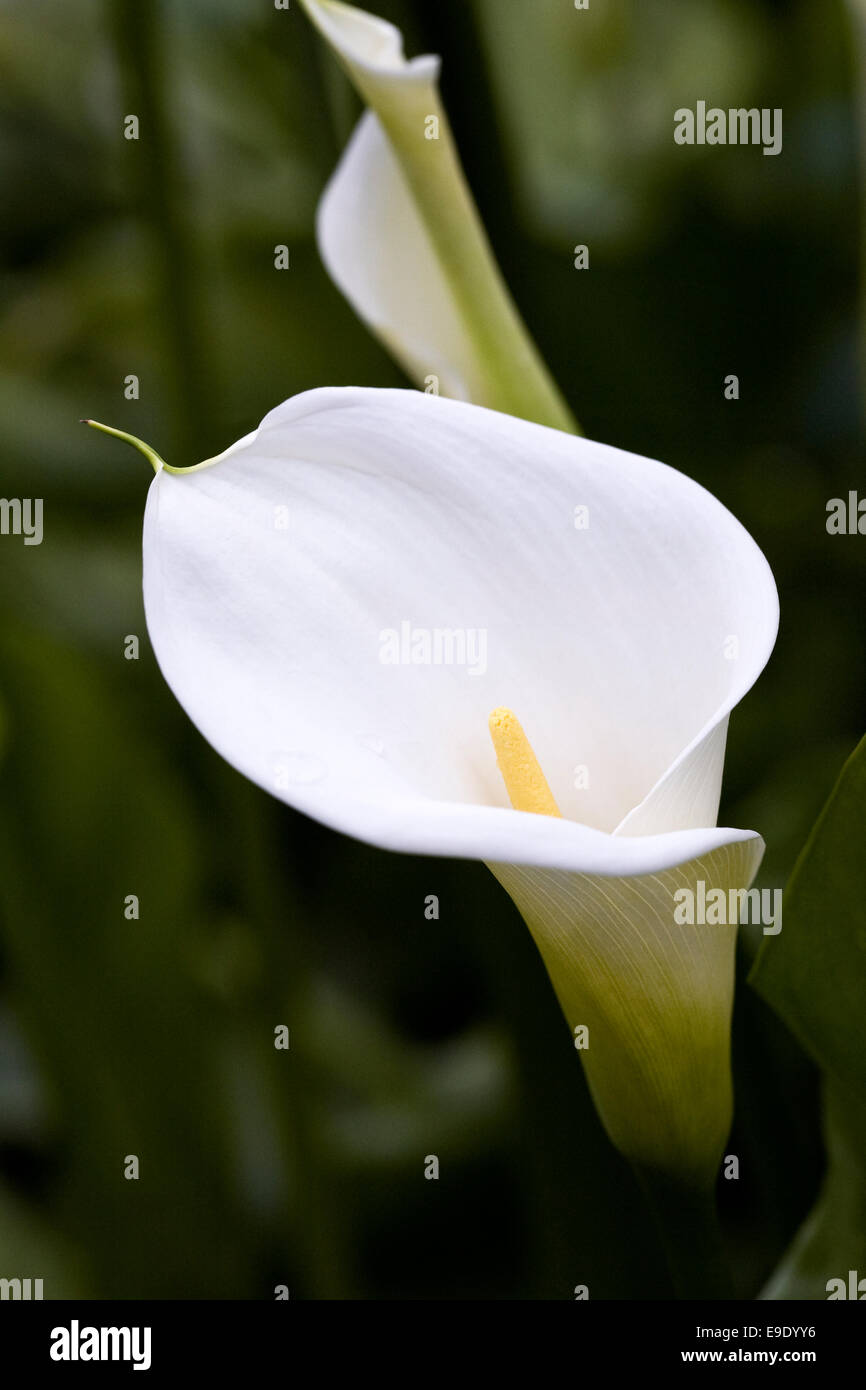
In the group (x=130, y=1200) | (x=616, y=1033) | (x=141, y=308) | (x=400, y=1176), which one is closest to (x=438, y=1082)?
(x=400, y=1176)

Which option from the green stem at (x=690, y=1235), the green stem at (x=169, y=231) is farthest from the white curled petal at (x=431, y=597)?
the green stem at (x=169, y=231)

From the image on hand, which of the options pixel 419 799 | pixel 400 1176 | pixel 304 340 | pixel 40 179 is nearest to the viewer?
pixel 419 799

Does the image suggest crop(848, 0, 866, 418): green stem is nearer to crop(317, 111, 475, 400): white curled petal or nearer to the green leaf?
crop(317, 111, 475, 400): white curled petal

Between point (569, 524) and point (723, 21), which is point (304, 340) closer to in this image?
point (723, 21)

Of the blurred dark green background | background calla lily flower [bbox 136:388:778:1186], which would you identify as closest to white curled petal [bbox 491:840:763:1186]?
background calla lily flower [bbox 136:388:778:1186]

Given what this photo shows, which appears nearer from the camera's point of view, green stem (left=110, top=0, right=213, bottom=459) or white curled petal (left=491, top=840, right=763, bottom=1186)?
white curled petal (left=491, top=840, right=763, bottom=1186)

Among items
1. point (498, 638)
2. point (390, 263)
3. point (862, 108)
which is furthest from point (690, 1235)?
point (862, 108)

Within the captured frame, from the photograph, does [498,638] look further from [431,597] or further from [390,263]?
[390,263]
